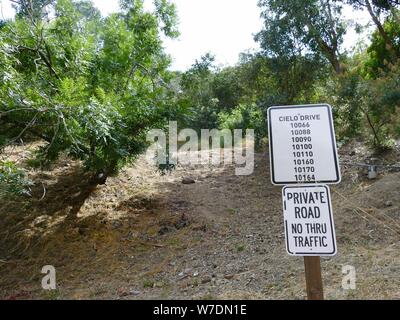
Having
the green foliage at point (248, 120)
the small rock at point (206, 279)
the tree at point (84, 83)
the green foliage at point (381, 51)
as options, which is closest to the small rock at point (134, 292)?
the small rock at point (206, 279)

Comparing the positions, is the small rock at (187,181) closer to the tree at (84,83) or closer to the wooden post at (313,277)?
the tree at (84,83)

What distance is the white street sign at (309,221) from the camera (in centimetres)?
213

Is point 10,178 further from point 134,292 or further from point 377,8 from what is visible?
point 377,8

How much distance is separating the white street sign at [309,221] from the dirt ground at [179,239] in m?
2.26

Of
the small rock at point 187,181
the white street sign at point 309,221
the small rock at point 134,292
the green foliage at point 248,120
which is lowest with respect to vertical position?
the small rock at point 134,292

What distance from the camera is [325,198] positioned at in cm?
216

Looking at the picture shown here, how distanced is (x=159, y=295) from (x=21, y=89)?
10.0ft

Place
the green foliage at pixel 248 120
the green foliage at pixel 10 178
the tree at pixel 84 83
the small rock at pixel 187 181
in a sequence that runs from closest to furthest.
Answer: the green foliage at pixel 10 178 → the tree at pixel 84 83 → the small rock at pixel 187 181 → the green foliage at pixel 248 120

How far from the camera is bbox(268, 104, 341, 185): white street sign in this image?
2217mm

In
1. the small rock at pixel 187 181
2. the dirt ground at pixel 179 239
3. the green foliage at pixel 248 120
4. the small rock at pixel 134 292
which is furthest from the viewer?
the green foliage at pixel 248 120

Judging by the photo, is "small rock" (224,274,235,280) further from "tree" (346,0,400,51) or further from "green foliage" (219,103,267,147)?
"tree" (346,0,400,51)

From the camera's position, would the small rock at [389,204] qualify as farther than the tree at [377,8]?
No

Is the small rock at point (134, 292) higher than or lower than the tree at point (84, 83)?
lower

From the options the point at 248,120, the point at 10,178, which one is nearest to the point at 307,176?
the point at 10,178
